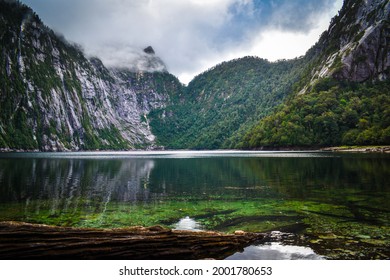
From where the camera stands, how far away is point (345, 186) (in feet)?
117

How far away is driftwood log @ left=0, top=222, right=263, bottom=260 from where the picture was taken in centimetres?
977

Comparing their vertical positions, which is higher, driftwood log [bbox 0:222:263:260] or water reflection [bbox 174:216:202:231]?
driftwood log [bbox 0:222:263:260]

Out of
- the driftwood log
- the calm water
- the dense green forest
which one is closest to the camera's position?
the driftwood log

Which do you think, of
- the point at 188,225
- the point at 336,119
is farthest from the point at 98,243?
the point at 336,119

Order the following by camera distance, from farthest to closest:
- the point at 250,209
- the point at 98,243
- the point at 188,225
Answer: the point at 250,209
the point at 188,225
the point at 98,243

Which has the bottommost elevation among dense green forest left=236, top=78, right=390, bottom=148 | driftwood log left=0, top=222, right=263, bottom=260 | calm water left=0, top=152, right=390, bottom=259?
calm water left=0, top=152, right=390, bottom=259

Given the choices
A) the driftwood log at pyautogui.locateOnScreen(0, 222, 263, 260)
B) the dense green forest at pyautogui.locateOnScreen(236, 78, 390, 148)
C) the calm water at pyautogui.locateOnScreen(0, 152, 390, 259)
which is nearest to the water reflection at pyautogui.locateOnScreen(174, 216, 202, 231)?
the calm water at pyautogui.locateOnScreen(0, 152, 390, 259)

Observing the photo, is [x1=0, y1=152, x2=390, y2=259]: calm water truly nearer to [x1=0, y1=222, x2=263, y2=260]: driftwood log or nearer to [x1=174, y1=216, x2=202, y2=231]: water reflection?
[x1=174, y1=216, x2=202, y2=231]: water reflection

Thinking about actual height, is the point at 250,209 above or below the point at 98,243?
below

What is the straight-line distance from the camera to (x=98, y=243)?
10.4m

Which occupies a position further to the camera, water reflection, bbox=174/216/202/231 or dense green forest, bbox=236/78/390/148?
dense green forest, bbox=236/78/390/148

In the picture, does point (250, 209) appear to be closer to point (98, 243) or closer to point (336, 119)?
point (98, 243)

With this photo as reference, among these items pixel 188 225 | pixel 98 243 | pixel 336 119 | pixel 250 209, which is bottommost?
pixel 188 225

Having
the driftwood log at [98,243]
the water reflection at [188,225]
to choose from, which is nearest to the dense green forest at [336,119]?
the water reflection at [188,225]
